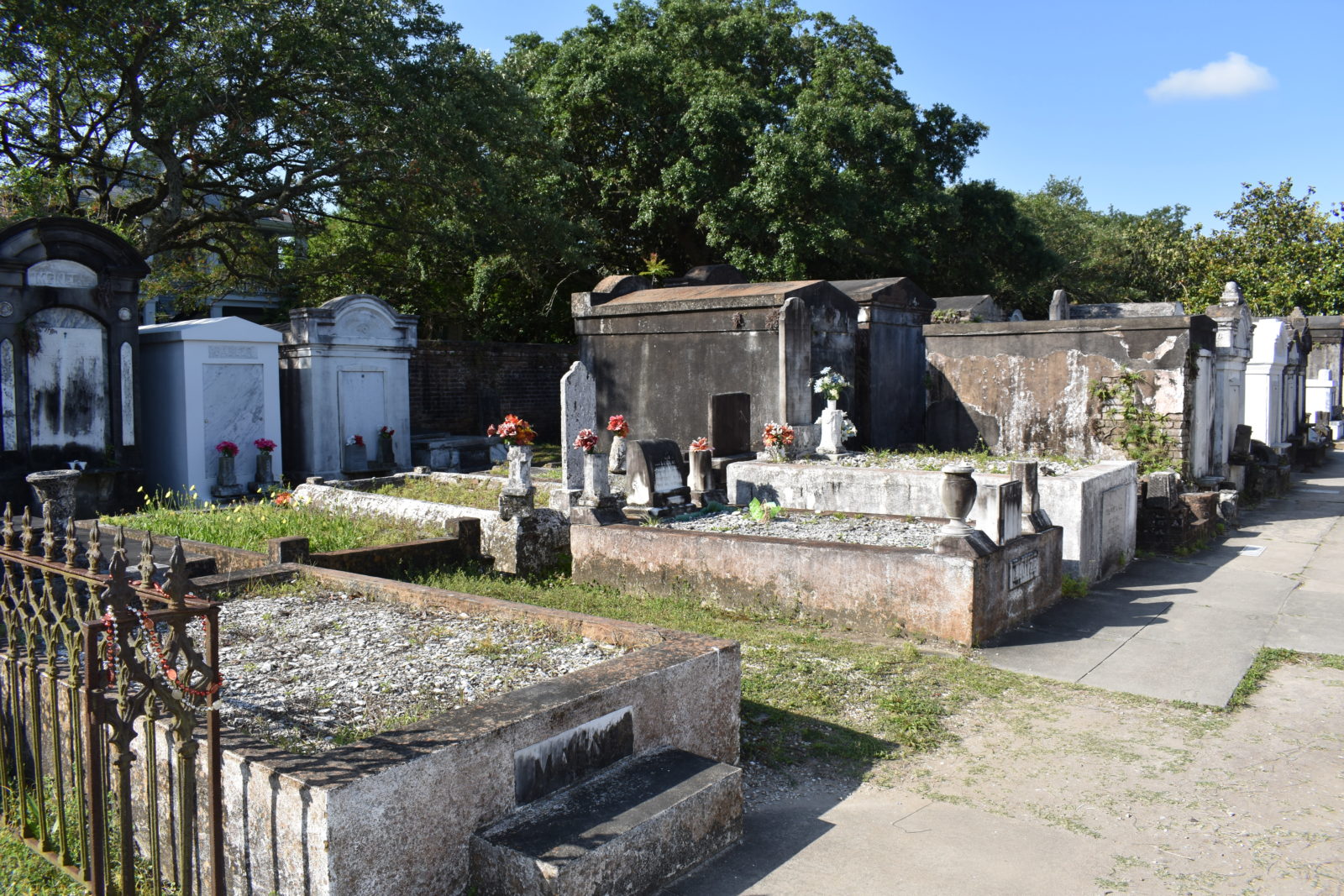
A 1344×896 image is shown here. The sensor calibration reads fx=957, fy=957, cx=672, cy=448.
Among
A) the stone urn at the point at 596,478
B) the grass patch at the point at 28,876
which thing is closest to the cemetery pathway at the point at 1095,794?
the grass patch at the point at 28,876

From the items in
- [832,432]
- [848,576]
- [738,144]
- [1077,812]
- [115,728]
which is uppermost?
[738,144]

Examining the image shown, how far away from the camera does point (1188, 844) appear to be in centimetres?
361

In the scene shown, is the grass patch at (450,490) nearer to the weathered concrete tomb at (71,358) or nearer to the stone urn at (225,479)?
the stone urn at (225,479)

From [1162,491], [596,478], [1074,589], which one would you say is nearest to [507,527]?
[596,478]

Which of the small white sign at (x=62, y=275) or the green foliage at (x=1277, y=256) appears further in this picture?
the green foliage at (x=1277, y=256)

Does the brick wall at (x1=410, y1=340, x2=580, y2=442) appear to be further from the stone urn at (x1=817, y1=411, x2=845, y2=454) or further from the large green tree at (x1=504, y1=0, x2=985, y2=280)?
the stone urn at (x1=817, y1=411, x2=845, y2=454)

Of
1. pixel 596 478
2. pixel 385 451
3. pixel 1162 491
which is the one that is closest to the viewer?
pixel 596 478

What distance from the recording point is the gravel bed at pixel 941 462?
9461 millimetres

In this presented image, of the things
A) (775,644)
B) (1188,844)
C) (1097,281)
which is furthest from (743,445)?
(1097,281)

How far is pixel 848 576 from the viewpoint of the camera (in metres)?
6.55

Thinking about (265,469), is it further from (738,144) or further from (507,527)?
(738,144)

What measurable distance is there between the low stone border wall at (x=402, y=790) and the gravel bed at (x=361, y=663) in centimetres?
24

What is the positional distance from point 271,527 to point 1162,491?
8561 millimetres

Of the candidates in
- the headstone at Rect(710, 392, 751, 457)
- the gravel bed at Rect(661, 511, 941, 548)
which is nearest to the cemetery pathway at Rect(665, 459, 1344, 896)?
the gravel bed at Rect(661, 511, 941, 548)
